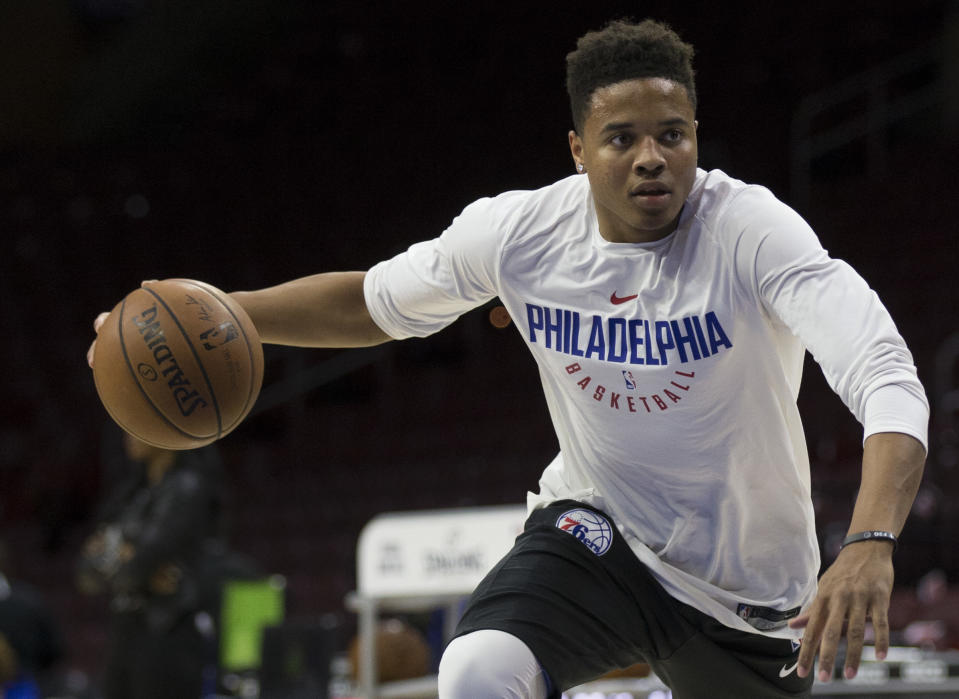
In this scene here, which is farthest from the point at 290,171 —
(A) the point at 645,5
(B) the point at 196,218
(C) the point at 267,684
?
(C) the point at 267,684

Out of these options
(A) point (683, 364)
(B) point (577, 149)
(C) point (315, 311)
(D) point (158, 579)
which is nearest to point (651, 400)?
(A) point (683, 364)

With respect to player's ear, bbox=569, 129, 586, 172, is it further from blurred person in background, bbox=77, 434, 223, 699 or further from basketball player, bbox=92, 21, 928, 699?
blurred person in background, bbox=77, 434, 223, 699

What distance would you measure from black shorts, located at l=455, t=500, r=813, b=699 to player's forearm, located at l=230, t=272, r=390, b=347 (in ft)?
1.98

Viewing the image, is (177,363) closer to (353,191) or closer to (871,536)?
(871,536)

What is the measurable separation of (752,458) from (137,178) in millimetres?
12712

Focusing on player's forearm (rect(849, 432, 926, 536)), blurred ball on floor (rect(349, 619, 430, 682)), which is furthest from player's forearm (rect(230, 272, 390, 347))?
blurred ball on floor (rect(349, 619, 430, 682))

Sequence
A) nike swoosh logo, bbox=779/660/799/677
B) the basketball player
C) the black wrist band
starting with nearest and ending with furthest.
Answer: the black wrist band
the basketball player
nike swoosh logo, bbox=779/660/799/677

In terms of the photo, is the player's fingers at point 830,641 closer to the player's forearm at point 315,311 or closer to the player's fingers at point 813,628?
the player's fingers at point 813,628

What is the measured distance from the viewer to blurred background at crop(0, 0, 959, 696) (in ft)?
33.2

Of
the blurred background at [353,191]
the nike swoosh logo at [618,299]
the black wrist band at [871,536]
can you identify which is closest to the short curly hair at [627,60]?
the nike swoosh logo at [618,299]

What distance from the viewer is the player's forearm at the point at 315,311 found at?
2.83 m

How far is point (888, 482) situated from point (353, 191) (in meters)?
11.7

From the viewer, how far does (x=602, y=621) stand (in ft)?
7.96

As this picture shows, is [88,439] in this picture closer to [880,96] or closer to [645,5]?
[645,5]
